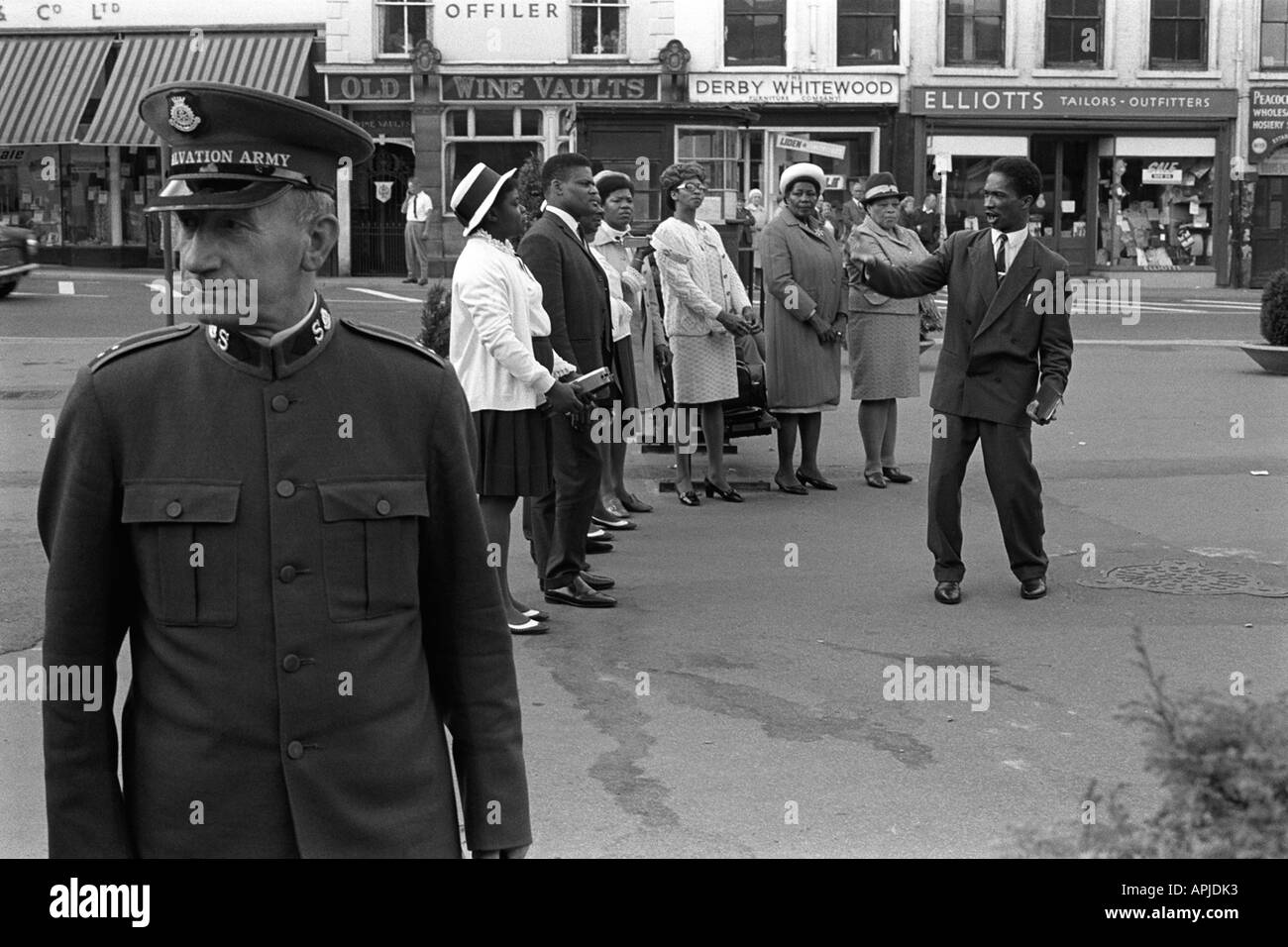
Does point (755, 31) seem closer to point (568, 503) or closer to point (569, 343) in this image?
point (569, 343)

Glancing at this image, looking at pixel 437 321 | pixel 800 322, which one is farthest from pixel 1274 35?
pixel 437 321

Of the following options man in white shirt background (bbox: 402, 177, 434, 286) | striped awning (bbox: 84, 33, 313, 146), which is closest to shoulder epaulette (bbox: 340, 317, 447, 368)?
man in white shirt background (bbox: 402, 177, 434, 286)

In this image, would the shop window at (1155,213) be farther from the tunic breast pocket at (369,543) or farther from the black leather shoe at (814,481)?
the tunic breast pocket at (369,543)

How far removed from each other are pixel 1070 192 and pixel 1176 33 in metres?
3.92


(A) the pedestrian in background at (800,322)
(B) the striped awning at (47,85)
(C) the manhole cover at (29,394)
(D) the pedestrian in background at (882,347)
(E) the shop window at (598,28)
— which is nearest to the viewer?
(A) the pedestrian in background at (800,322)

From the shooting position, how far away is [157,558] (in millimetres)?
2664

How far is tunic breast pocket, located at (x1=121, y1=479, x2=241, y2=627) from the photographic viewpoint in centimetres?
265

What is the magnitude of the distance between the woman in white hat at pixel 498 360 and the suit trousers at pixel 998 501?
1.98 m

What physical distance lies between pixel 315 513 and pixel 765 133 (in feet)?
98.2

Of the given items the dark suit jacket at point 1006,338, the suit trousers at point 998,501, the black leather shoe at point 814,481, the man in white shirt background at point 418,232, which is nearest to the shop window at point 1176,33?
the man in white shirt background at point 418,232

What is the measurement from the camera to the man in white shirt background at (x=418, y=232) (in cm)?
3191

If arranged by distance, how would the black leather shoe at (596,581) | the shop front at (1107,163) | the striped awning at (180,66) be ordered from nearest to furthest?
the black leather shoe at (596,581)
the striped awning at (180,66)
the shop front at (1107,163)

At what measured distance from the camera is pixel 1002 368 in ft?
27.3

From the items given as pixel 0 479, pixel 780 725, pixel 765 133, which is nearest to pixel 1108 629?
pixel 780 725
